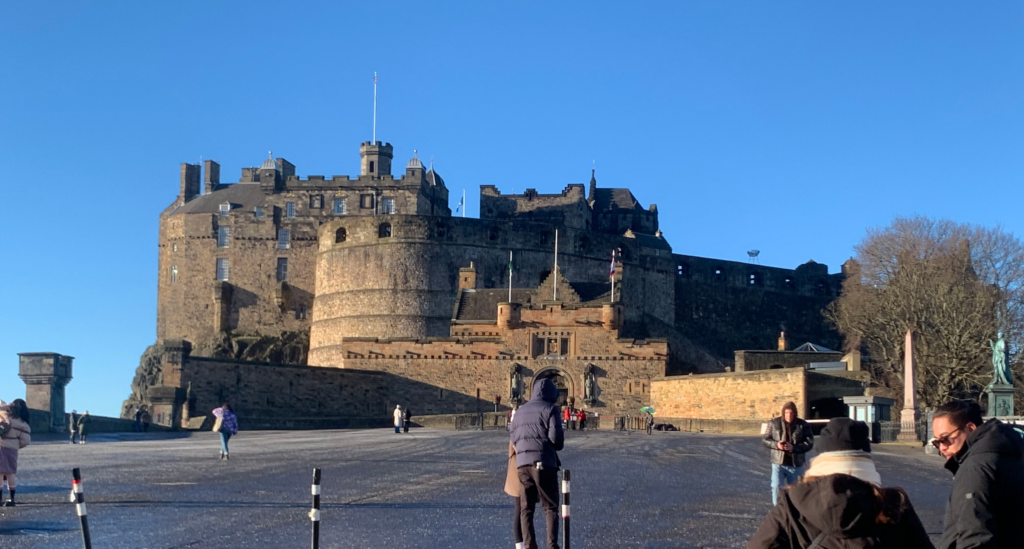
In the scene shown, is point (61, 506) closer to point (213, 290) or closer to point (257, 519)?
point (257, 519)

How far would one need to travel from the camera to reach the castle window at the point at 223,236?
2434 inches

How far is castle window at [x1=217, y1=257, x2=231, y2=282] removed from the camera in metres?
61.7

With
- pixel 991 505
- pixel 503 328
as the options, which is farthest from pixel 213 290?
pixel 991 505

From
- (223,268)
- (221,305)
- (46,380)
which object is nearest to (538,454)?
(46,380)

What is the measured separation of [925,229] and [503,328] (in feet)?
59.2

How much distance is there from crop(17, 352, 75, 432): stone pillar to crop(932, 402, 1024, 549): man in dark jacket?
1167 inches

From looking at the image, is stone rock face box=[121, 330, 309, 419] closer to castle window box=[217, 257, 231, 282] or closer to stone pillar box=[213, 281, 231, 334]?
stone pillar box=[213, 281, 231, 334]

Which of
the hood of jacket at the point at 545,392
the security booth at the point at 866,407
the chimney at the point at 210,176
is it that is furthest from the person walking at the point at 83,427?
the chimney at the point at 210,176

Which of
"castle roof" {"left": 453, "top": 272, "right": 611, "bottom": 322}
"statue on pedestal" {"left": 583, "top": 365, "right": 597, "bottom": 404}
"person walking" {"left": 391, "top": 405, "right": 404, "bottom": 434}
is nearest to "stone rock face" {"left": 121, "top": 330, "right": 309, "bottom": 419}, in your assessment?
"castle roof" {"left": 453, "top": 272, "right": 611, "bottom": 322}

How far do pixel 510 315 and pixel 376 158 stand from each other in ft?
70.1

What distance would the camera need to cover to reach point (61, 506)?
11812 millimetres

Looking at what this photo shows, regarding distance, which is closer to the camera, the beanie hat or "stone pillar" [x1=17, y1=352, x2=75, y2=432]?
the beanie hat

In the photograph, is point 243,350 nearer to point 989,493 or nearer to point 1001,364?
point 1001,364

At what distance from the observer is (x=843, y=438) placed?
502 centimetres
